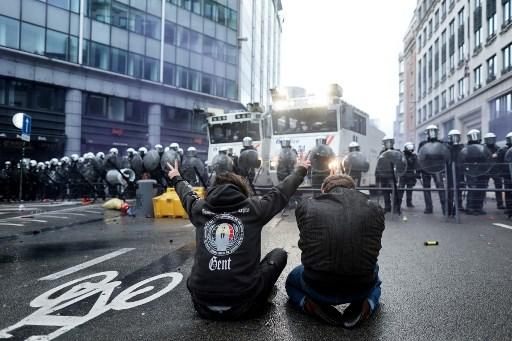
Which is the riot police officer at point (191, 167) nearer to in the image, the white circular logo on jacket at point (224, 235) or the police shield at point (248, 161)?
the police shield at point (248, 161)

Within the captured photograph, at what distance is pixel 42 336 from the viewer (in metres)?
3.07

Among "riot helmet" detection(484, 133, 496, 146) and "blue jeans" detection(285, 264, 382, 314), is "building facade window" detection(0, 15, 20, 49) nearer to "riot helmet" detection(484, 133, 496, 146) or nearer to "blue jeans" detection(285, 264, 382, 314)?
"riot helmet" detection(484, 133, 496, 146)

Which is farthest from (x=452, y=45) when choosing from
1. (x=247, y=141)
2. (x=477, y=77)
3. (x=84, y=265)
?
(x=84, y=265)

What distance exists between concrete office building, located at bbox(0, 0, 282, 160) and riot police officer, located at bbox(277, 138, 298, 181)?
8.59 m

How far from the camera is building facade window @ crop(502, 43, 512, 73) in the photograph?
24923mm

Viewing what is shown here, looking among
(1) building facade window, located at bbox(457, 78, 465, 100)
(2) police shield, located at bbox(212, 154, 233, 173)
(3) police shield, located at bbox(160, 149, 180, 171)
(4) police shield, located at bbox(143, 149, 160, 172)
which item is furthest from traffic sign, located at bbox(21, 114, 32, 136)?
(1) building facade window, located at bbox(457, 78, 465, 100)

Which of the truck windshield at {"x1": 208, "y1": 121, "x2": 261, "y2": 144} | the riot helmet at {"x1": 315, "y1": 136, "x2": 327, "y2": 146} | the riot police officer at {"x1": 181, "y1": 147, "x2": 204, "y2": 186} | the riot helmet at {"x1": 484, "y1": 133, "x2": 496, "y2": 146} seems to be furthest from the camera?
the truck windshield at {"x1": 208, "y1": 121, "x2": 261, "y2": 144}

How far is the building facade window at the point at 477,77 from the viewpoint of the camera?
3022 centimetres

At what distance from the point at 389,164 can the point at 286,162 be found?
336 cm

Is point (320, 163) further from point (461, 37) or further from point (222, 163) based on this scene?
point (461, 37)

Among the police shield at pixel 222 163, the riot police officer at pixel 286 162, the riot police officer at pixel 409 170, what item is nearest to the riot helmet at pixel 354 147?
the riot police officer at pixel 409 170

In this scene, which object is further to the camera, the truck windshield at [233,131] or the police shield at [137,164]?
the truck windshield at [233,131]

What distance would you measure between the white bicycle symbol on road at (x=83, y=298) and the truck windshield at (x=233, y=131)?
37.5ft

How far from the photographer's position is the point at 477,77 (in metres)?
30.8
